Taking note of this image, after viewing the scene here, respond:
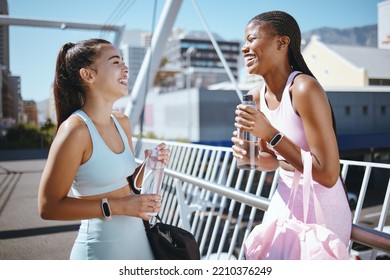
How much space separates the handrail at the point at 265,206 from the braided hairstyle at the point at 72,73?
3.09 feet

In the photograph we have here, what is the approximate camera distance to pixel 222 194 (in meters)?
2.24

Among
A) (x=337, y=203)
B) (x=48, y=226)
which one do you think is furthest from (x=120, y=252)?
(x=48, y=226)

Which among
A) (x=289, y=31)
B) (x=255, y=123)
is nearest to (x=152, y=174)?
(x=255, y=123)

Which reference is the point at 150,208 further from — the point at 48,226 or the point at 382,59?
the point at 48,226

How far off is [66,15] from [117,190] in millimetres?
1523

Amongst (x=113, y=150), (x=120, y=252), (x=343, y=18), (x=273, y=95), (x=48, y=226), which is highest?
(x=343, y=18)

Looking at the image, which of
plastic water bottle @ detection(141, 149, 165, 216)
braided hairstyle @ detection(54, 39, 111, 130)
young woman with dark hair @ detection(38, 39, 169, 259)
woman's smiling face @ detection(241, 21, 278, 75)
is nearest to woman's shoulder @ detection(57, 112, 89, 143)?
young woman with dark hair @ detection(38, 39, 169, 259)

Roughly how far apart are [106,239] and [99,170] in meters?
0.23

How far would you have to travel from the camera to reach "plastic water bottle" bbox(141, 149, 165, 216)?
128cm

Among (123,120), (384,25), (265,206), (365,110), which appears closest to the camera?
(123,120)

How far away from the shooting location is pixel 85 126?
1.15 metres

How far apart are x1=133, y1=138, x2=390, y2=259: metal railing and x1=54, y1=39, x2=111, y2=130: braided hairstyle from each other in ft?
3.09

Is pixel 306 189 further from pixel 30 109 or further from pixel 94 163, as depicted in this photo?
pixel 30 109

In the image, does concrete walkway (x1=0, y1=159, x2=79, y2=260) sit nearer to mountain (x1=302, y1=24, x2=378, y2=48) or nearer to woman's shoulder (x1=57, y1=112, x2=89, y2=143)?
woman's shoulder (x1=57, y1=112, x2=89, y2=143)
